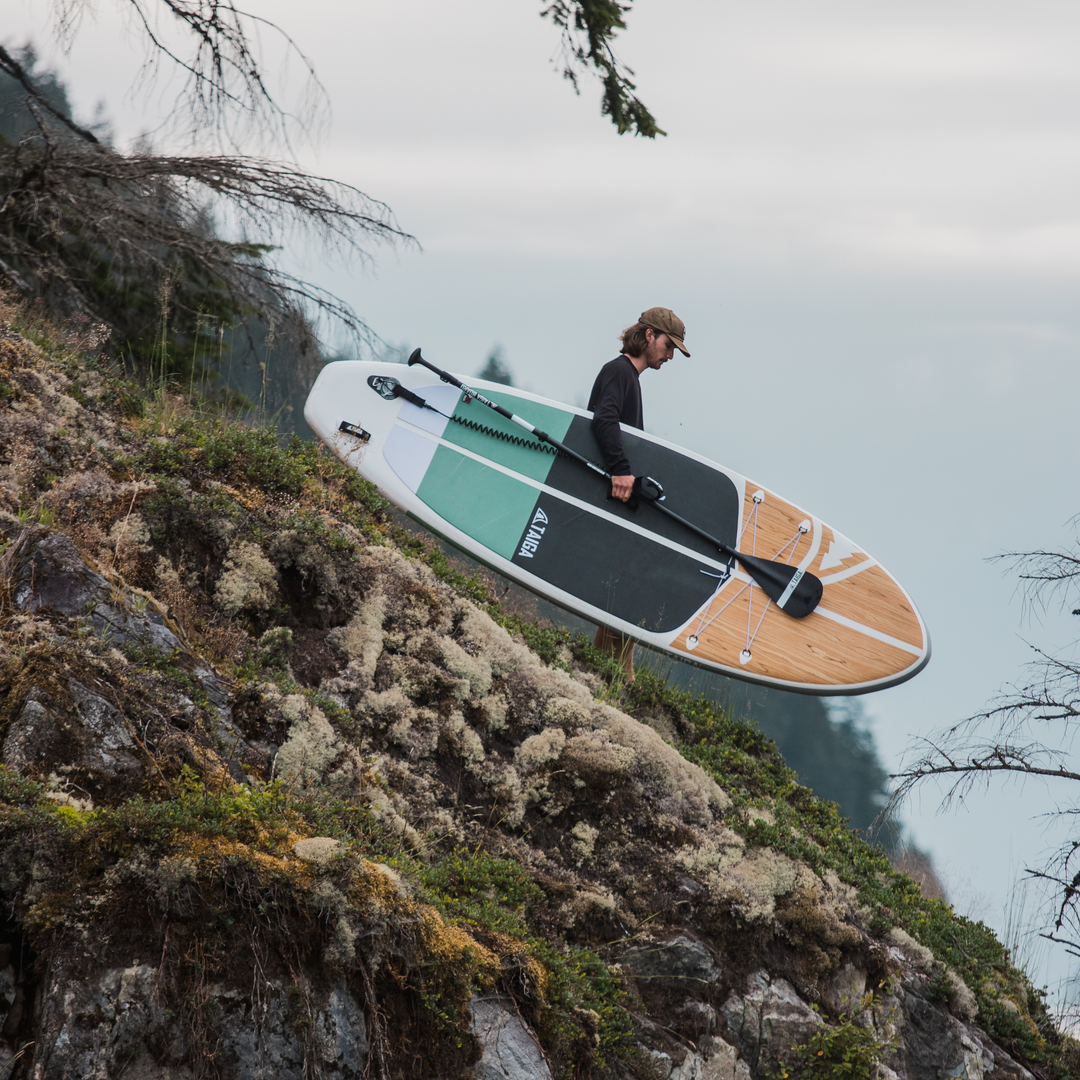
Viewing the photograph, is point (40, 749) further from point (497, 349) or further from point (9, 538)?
point (497, 349)

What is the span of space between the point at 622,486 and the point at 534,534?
812mm

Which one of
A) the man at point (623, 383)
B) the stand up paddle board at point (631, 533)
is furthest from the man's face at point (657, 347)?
the stand up paddle board at point (631, 533)

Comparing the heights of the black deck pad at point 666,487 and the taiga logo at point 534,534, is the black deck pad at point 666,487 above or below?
above

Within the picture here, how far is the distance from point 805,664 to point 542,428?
9.44ft

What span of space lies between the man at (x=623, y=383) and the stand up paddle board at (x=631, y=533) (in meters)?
0.17

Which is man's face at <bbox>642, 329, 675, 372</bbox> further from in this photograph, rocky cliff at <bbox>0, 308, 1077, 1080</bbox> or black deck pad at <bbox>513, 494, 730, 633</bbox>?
rocky cliff at <bbox>0, 308, 1077, 1080</bbox>

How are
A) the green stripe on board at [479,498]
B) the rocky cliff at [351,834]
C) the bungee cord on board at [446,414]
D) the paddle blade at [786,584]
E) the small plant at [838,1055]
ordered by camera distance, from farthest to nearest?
the bungee cord on board at [446,414]
the green stripe on board at [479,498]
the paddle blade at [786,584]
the small plant at [838,1055]
the rocky cliff at [351,834]

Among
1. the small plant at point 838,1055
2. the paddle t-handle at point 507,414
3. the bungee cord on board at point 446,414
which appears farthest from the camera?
the bungee cord on board at point 446,414

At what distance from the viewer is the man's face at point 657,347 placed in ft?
24.1

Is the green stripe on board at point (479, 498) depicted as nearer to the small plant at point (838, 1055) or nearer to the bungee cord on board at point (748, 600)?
the bungee cord on board at point (748, 600)

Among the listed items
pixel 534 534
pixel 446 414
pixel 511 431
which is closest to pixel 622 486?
pixel 534 534

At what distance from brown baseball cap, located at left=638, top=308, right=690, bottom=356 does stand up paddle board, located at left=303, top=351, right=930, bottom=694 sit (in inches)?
33.6

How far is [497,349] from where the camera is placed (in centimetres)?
5362

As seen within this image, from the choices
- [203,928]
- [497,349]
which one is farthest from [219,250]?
[497,349]
